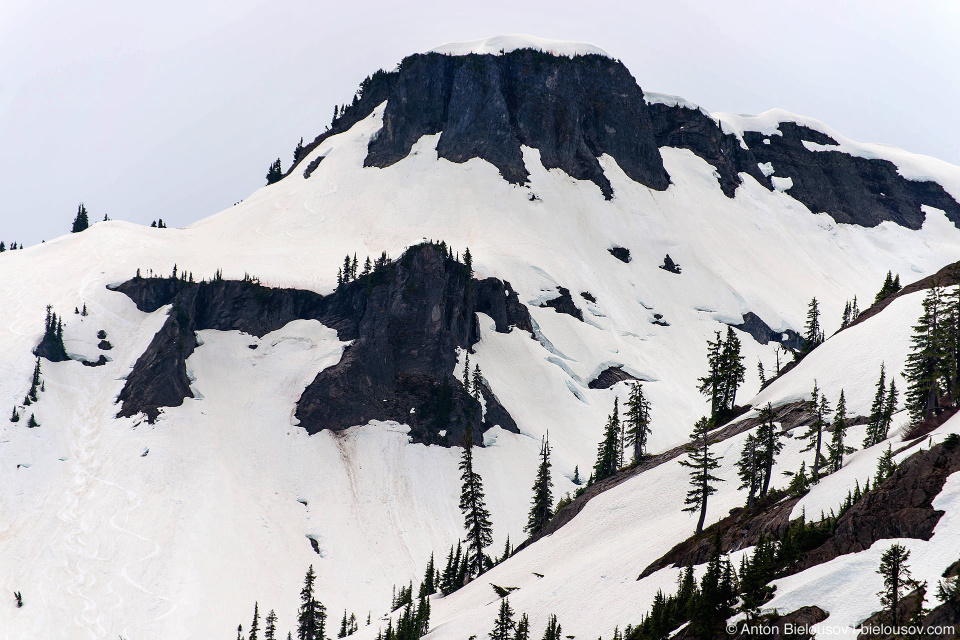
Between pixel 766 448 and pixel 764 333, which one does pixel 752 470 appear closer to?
pixel 766 448

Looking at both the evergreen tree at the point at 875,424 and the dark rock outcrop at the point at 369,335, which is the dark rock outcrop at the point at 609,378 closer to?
the dark rock outcrop at the point at 369,335

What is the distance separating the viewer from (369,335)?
130 m

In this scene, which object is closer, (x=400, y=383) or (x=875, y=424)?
(x=875, y=424)

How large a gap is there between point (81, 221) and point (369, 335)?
80.2 m

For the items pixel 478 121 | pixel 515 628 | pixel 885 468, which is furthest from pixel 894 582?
pixel 478 121

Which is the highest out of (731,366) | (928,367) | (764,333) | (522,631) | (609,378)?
(764,333)

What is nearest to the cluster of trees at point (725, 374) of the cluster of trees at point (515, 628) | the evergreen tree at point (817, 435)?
the evergreen tree at point (817, 435)

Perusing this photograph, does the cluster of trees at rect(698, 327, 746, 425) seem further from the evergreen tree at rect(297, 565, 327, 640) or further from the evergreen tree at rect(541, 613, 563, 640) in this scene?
the evergreen tree at rect(297, 565, 327, 640)

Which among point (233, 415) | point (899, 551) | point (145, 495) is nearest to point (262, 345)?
point (233, 415)

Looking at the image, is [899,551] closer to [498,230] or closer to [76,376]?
[76,376]

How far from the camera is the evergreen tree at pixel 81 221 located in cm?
17012

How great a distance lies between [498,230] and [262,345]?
59730 millimetres

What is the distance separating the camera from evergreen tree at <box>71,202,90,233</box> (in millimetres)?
170125

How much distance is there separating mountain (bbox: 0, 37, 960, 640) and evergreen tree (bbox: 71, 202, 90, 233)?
1885cm
